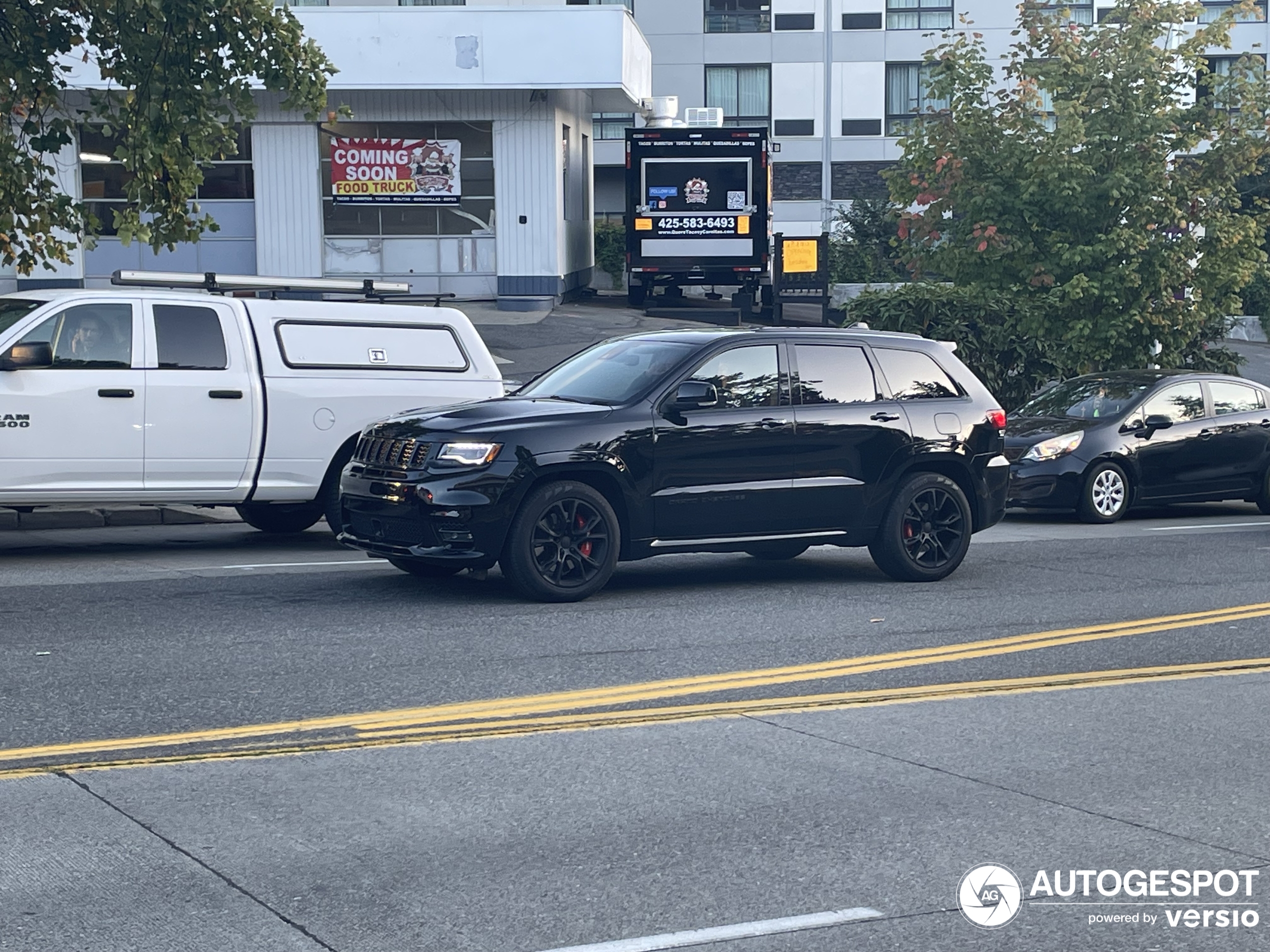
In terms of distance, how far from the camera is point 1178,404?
16.6m

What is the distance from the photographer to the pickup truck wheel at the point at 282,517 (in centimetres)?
1412

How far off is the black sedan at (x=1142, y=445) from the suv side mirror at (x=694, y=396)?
6180mm

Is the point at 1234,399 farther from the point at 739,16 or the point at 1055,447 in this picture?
the point at 739,16

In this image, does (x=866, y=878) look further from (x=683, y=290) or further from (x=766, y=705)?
(x=683, y=290)

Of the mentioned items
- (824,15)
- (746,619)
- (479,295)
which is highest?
(824,15)

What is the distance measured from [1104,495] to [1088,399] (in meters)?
1.38

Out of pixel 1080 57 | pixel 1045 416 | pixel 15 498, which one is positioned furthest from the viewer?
pixel 1080 57

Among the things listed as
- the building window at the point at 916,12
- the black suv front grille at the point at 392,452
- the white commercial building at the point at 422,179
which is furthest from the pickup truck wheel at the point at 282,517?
the building window at the point at 916,12

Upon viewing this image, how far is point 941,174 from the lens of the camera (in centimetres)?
2139

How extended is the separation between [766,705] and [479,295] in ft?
79.5

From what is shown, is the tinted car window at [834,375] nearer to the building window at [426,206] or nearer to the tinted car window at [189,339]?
the tinted car window at [189,339]

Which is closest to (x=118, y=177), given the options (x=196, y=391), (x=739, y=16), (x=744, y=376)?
(x=196, y=391)

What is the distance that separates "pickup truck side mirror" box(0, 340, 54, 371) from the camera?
11812mm

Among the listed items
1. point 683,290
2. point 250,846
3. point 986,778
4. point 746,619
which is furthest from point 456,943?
point 683,290
